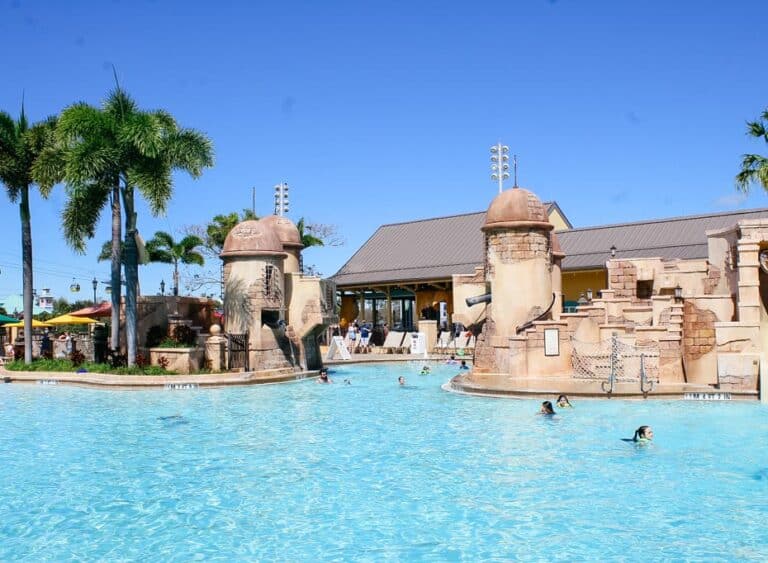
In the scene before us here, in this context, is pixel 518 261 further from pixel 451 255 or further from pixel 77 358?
pixel 451 255

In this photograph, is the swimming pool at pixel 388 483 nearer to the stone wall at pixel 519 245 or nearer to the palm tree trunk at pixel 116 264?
the stone wall at pixel 519 245

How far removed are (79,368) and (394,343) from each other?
15672 mm

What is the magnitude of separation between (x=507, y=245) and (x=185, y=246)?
26.1 meters

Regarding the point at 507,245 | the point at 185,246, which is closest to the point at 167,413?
the point at 507,245

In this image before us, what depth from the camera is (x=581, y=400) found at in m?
17.1

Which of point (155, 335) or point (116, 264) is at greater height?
point (116, 264)

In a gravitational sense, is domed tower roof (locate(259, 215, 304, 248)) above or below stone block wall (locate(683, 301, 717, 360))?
above

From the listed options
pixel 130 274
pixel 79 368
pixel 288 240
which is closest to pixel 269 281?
pixel 288 240

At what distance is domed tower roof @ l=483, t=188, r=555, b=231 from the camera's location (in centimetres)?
2197

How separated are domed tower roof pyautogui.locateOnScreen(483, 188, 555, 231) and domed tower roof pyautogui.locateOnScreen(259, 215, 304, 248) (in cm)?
892

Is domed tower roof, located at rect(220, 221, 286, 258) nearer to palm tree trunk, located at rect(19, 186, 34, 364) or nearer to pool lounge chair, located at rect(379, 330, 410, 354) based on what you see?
palm tree trunk, located at rect(19, 186, 34, 364)

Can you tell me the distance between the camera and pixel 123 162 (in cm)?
2402

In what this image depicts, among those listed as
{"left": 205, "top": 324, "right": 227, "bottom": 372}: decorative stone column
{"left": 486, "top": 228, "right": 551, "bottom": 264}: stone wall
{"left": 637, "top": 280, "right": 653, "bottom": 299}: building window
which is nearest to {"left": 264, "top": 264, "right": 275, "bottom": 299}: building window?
{"left": 205, "top": 324, "right": 227, "bottom": 372}: decorative stone column

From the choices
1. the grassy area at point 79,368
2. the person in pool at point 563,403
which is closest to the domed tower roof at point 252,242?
the grassy area at point 79,368
